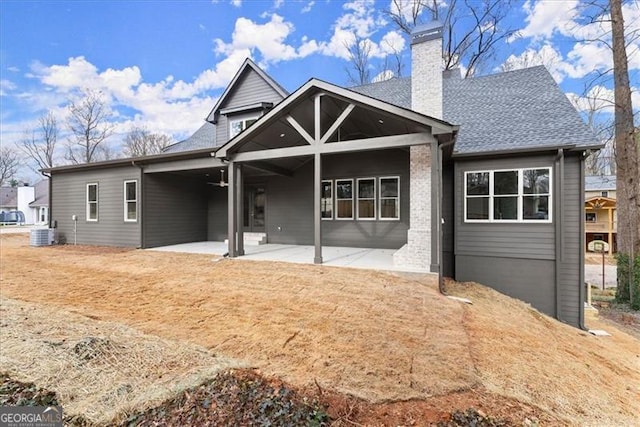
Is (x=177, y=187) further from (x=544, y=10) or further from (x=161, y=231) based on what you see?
(x=544, y=10)

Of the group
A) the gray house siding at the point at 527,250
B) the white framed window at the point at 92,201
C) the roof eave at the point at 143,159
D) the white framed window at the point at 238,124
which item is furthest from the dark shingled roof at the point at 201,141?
the gray house siding at the point at 527,250

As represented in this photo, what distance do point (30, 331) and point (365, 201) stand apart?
8338 mm

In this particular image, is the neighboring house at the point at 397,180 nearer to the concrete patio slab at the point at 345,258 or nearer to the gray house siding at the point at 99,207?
the gray house siding at the point at 99,207

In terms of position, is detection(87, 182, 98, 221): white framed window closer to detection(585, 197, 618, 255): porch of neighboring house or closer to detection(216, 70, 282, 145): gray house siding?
detection(216, 70, 282, 145): gray house siding

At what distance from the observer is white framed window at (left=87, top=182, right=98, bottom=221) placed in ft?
38.0

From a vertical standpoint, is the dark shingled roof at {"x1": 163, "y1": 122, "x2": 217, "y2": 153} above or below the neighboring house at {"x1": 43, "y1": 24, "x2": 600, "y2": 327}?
above

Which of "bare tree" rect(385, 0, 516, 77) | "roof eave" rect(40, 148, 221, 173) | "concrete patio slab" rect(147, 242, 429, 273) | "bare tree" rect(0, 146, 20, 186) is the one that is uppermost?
"bare tree" rect(385, 0, 516, 77)

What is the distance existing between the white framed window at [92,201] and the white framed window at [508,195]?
13.3m

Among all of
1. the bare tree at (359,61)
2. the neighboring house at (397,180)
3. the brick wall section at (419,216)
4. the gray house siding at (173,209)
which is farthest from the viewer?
the bare tree at (359,61)

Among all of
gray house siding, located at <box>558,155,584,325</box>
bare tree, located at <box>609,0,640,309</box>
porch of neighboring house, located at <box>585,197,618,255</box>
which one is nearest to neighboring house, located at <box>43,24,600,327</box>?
gray house siding, located at <box>558,155,584,325</box>

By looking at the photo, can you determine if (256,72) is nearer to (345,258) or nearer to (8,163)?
(345,258)

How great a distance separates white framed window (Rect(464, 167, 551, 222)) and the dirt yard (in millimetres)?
2055

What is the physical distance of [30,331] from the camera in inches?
160

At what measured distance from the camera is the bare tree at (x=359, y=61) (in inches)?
866
